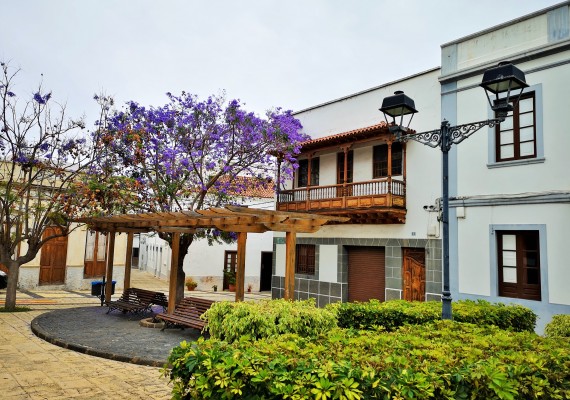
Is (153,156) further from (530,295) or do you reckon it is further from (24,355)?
(530,295)

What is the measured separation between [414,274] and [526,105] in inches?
221

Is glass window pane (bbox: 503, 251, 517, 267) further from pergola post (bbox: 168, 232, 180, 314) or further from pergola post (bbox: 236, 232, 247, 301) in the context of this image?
pergola post (bbox: 168, 232, 180, 314)

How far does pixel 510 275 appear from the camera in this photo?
1077 centimetres

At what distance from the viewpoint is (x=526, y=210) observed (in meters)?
10.5

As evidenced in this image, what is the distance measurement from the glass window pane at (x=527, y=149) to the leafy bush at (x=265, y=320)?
7.26 m

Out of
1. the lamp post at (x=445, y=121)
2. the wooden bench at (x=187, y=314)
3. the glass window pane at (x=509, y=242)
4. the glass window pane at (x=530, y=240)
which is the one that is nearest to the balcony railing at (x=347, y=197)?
the glass window pane at (x=509, y=242)

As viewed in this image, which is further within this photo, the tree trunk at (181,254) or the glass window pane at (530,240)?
the tree trunk at (181,254)

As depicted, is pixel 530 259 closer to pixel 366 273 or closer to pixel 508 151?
pixel 508 151

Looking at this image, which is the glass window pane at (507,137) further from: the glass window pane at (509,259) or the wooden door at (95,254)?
the wooden door at (95,254)

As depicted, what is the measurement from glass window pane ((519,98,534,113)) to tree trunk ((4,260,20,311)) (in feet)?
A: 49.7

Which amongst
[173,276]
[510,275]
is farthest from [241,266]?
[510,275]

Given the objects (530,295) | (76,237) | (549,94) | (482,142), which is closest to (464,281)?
(530,295)

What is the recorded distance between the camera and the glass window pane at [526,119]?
35.1 feet

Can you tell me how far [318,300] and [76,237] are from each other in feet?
40.4
